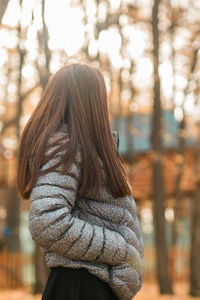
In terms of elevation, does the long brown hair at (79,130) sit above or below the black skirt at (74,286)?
above

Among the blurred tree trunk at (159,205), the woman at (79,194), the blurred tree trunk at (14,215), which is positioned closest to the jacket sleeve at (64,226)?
the woman at (79,194)

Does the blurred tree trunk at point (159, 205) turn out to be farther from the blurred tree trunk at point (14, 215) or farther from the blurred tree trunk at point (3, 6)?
the blurred tree trunk at point (3, 6)

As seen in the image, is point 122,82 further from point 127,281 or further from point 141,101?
point 127,281

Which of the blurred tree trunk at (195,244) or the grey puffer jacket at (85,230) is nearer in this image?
the grey puffer jacket at (85,230)

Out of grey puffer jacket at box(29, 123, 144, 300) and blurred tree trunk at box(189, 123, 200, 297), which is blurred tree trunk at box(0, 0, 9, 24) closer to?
grey puffer jacket at box(29, 123, 144, 300)

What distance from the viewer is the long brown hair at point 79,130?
2270mm

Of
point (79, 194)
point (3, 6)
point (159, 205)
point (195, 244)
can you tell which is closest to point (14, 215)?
point (159, 205)

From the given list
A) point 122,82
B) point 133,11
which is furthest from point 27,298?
point 133,11

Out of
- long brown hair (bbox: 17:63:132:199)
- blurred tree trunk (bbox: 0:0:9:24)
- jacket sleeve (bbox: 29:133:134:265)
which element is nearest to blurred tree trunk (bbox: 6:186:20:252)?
blurred tree trunk (bbox: 0:0:9:24)

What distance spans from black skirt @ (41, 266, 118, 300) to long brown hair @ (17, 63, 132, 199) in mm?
342

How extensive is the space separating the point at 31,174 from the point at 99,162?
0.98ft

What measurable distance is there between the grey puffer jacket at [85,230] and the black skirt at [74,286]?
3 centimetres

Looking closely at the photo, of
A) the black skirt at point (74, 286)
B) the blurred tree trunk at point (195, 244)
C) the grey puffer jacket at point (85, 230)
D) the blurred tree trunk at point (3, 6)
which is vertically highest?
the blurred tree trunk at point (3, 6)

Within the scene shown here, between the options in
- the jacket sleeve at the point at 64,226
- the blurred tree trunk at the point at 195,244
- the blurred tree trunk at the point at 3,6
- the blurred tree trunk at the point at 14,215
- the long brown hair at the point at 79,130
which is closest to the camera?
the jacket sleeve at the point at 64,226
